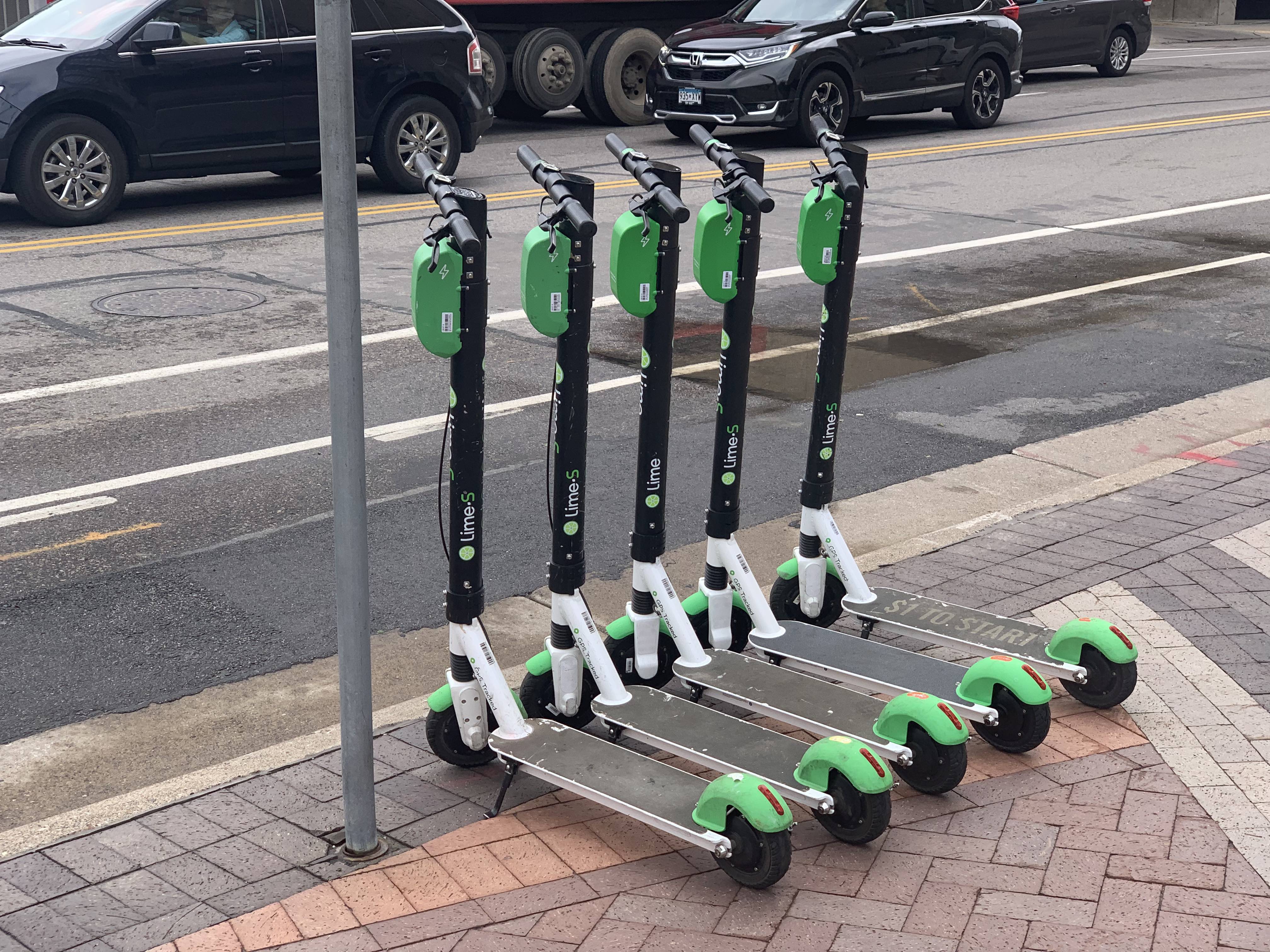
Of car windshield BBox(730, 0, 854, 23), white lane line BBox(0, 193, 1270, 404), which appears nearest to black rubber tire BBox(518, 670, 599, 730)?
white lane line BBox(0, 193, 1270, 404)

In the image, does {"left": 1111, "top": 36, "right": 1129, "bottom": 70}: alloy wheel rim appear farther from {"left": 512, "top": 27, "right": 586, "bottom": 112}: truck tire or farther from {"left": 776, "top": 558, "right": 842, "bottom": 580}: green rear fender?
{"left": 776, "top": 558, "right": 842, "bottom": 580}: green rear fender

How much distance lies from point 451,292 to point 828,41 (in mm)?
13968

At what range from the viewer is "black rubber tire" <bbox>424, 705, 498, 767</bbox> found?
13.9ft

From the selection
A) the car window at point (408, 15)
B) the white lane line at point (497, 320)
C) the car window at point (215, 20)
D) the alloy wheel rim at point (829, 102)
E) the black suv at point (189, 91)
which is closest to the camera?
the white lane line at point (497, 320)

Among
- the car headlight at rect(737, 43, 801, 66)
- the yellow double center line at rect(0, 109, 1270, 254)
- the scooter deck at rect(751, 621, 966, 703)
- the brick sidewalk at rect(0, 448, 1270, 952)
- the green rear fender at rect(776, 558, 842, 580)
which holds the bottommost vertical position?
the yellow double center line at rect(0, 109, 1270, 254)

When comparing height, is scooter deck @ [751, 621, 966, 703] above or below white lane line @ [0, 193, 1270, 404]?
above

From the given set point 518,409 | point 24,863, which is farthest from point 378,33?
point 24,863

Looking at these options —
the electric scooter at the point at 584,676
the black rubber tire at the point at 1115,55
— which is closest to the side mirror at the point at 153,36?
the electric scooter at the point at 584,676

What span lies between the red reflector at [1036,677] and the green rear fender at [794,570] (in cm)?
91

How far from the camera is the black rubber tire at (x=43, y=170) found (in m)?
11.8

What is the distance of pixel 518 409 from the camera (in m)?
7.91

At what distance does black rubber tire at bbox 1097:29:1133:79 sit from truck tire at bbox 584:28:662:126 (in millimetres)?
9433

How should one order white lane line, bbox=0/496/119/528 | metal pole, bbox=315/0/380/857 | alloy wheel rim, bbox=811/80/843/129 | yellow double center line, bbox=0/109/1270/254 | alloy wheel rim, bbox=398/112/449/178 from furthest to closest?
1. alloy wheel rim, bbox=811/80/843/129
2. alloy wheel rim, bbox=398/112/449/178
3. yellow double center line, bbox=0/109/1270/254
4. white lane line, bbox=0/496/119/528
5. metal pole, bbox=315/0/380/857

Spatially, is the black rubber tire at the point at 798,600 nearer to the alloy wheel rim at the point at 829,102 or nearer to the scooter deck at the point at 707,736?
the scooter deck at the point at 707,736
